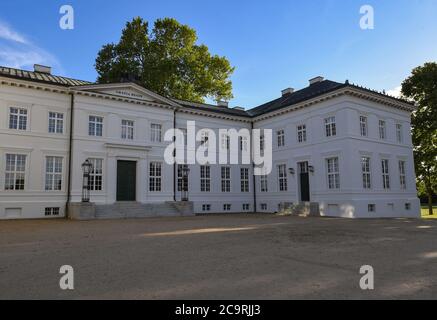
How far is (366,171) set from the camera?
21469mm

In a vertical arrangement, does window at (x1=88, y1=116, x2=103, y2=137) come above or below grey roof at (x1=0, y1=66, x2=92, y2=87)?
below

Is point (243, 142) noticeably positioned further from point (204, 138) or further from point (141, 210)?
point (141, 210)

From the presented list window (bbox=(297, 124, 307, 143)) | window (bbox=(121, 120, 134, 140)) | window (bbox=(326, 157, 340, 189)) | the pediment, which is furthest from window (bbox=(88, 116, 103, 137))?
window (bbox=(326, 157, 340, 189))

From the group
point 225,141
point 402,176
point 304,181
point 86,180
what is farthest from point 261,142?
point 86,180

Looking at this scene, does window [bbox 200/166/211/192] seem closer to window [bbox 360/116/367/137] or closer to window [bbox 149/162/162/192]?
window [bbox 149/162/162/192]

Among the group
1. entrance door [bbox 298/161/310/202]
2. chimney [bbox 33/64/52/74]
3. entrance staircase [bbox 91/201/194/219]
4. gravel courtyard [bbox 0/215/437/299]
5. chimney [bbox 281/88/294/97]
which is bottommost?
gravel courtyard [bbox 0/215/437/299]

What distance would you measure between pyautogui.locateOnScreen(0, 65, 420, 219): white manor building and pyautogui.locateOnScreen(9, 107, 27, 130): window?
52mm

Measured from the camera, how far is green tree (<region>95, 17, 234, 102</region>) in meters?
32.9

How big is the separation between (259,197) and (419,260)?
20.4 metres

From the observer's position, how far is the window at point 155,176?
2334 cm

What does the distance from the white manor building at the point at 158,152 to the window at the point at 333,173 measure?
0.07 meters

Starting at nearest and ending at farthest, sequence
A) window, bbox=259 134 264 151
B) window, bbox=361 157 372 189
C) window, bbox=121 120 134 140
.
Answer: window, bbox=361 157 372 189, window, bbox=121 120 134 140, window, bbox=259 134 264 151

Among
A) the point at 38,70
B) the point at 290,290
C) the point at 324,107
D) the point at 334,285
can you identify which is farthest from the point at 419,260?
the point at 38,70

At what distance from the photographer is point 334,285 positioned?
5.15m
